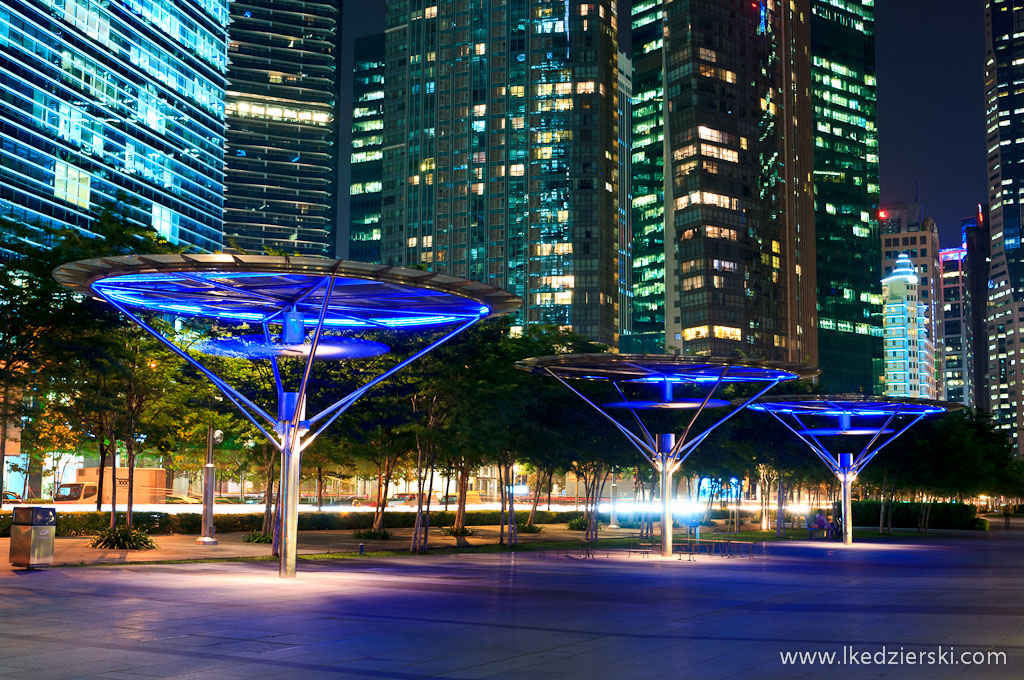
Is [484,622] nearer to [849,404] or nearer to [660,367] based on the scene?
[660,367]

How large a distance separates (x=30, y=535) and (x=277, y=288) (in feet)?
30.3

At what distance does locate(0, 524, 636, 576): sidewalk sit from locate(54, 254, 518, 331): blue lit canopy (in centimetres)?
824

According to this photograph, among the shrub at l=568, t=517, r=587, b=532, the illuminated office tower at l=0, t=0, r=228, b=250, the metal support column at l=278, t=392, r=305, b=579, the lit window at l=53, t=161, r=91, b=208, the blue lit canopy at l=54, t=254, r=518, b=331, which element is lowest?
the shrub at l=568, t=517, r=587, b=532

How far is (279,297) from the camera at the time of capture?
95.8ft

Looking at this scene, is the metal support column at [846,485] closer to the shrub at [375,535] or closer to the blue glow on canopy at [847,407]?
the blue glow on canopy at [847,407]

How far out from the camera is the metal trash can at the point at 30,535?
28.4 meters

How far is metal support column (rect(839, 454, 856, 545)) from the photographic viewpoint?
6047cm

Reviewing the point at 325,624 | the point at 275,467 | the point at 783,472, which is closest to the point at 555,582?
the point at 325,624

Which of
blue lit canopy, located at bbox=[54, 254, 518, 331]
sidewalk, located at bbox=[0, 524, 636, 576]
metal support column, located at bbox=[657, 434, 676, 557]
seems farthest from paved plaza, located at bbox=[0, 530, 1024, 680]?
metal support column, located at bbox=[657, 434, 676, 557]

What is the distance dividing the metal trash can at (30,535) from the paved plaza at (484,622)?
17.8 inches

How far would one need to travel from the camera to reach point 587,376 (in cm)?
4544

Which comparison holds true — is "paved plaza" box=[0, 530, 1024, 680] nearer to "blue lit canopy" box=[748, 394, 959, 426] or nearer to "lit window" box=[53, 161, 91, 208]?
"blue lit canopy" box=[748, 394, 959, 426]

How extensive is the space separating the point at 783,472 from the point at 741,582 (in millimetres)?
52155

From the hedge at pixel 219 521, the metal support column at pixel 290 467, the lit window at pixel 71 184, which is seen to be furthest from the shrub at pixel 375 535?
the lit window at pixel 71 184
